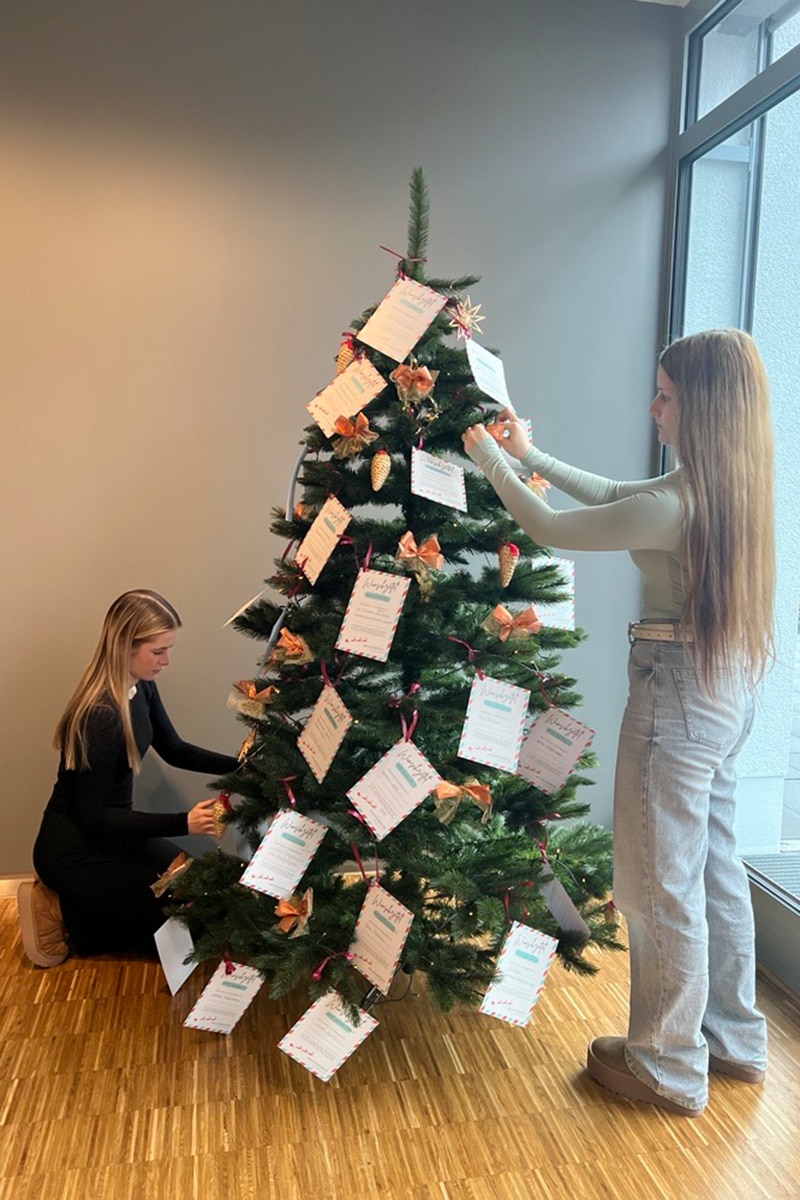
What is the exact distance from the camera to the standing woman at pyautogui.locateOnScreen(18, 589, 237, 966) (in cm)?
241

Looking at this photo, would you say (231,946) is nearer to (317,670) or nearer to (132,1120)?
(132,1120)

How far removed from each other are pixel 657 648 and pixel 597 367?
142 centimetres

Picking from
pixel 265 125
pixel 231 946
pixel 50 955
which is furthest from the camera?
pixel 265 125

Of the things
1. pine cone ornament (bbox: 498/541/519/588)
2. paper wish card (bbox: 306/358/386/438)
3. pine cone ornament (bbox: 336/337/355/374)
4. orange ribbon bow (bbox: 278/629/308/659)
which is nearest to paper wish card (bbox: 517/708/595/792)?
pine cone ornament (bbox: 498/541/519/588)

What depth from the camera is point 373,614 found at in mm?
1865

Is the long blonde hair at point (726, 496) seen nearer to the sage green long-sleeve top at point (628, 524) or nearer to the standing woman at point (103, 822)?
the sage green long-sleeve top at point (628, 524)

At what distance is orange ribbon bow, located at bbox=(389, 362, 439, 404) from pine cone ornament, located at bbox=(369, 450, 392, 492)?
0.13 m

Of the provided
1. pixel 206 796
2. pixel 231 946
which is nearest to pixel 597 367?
pixel 206 796

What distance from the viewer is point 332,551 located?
1964mm

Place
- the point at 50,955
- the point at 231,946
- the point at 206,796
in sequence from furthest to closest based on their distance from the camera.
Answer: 1. the point at 206,796
2. the point at 50,955
3. the point at 231,946

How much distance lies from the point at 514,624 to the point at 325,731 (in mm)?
448

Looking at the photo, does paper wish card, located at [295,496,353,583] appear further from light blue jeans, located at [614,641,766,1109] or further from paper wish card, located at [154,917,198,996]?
paper wish card, located at [154,917,198,996]

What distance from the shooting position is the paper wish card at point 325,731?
6.20ft

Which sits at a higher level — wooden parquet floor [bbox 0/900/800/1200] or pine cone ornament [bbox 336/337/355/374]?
pine cone ornament [bbox 336/337/355/374]
